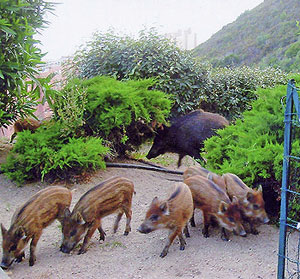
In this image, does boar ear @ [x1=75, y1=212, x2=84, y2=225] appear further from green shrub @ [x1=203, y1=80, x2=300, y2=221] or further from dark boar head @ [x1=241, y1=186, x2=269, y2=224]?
green shrub @ [x1=203, y1=80, x2=300, y2=221]

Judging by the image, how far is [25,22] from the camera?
242 inches

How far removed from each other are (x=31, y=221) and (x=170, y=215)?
1.33m

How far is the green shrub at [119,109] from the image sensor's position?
633cm

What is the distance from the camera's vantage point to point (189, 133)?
6.80 m

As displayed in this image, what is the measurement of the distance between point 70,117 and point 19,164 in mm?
1067

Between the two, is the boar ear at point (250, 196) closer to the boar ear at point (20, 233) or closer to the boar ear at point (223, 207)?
the boar ear at point (223, 207)

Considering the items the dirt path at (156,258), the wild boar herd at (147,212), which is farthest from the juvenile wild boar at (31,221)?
the dirt path at (156,258)

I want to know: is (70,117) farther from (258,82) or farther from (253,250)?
(258,82)

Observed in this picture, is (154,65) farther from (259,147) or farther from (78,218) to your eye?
(78,218)

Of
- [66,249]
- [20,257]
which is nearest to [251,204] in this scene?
[66,249]

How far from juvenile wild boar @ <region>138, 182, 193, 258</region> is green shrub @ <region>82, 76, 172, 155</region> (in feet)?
8.89

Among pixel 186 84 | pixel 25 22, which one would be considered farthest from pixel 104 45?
pixel 25 22

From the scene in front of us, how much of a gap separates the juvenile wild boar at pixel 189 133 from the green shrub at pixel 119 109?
326 mm

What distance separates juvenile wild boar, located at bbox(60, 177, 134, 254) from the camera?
3805 millimetres
